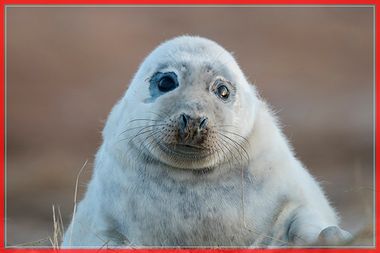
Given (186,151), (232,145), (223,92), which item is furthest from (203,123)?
(223,92)

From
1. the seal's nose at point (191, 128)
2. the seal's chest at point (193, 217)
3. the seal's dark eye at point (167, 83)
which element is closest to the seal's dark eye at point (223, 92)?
the seal's dark eye at point (167, 83)

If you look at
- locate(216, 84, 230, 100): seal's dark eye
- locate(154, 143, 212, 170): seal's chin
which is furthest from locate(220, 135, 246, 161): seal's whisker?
locate(216, 84, 230, 100): seal's dark eye

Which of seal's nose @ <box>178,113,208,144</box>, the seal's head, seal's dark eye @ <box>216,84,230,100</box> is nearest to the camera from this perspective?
seal's nose @ <box>178,113,208,144</box>

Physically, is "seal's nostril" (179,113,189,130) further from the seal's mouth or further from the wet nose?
the seal's mouth

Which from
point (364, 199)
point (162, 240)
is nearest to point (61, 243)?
point (162, 240)

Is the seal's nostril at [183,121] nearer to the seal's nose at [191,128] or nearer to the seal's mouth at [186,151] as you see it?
the seal's nose at [191,128]

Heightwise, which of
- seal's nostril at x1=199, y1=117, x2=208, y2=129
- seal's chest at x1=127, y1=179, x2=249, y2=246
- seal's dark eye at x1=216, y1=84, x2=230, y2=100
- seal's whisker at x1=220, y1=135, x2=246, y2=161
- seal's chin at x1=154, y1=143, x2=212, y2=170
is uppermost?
seal's dark eye at x1=216, y1=84, x2=230, y2=100

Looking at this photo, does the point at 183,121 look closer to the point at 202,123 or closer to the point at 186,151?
the point at 202,123

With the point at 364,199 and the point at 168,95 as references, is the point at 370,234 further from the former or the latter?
the point at 168,95
